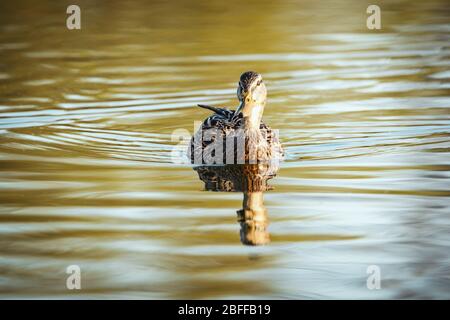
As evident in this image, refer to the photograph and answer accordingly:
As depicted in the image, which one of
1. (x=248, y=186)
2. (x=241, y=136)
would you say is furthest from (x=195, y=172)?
(x=248, y=186)

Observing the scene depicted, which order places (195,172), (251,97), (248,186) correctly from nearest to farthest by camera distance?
(248,186) < (195,172) < (251,97)

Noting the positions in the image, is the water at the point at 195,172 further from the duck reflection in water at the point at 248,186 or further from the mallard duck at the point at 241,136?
the mallard duck at the point at 241,136

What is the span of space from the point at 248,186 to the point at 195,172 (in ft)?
3.00

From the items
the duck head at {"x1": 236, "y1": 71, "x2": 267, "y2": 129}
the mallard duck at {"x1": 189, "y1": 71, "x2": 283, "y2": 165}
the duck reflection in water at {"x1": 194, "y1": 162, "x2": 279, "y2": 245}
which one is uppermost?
the duck head at {"x1": 236, "y1": 71, "x2": 267, "y2": 129}

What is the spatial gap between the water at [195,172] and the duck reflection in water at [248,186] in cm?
9

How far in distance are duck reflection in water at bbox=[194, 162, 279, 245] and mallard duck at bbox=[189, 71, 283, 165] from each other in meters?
0.15

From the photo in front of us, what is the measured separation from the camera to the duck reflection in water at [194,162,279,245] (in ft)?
26.6

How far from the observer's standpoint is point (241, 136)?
432 inches

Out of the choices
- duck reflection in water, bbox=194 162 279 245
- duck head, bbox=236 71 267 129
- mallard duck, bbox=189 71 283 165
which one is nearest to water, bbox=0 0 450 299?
duck reflection in water, bbox=194 162 279 245

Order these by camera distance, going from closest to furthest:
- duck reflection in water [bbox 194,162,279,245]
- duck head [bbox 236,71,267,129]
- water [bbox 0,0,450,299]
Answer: water [bbox 0,0,450,299] → duck reflection in water [bbox 194,162,279,245] → duck head [bbox 236,71,267,129]

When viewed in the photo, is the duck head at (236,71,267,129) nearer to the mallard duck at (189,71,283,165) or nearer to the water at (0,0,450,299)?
the mallard duck at (189,71,283,165)

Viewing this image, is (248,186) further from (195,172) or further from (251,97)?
(251,97)

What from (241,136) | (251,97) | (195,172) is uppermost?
(251,97)

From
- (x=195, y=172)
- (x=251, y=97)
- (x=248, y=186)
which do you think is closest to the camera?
(x=248, y=186)
